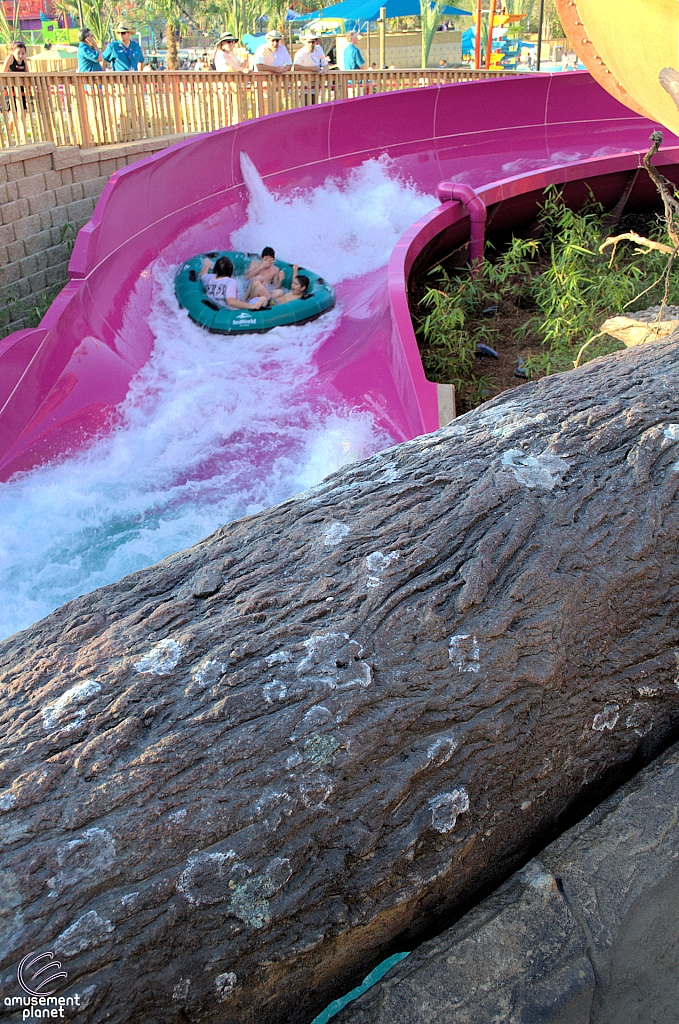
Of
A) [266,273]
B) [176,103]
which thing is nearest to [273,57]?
[176,103]

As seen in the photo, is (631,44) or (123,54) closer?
(631,44)

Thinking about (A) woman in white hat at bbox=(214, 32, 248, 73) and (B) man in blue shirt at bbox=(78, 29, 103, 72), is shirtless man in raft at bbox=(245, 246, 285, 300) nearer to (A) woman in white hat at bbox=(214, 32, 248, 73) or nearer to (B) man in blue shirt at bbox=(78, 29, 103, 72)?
(A) woman in white hat at bbox=(214, 32, 248, 73)

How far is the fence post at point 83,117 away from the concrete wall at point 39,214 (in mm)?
151

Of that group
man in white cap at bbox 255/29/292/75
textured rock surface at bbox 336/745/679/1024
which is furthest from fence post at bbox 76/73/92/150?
textured rock surface at bbox 336/745/679/1024

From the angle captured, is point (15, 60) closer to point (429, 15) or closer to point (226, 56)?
point (226, 56)

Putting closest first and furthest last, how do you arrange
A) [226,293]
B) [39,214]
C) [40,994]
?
[40,994], [226,293], [39,214]

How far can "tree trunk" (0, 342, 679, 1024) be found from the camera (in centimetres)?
104

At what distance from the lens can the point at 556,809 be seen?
1.39 m

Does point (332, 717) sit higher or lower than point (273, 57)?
lower

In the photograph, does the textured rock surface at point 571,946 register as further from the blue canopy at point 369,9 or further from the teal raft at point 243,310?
the blue canopy at point 369,9

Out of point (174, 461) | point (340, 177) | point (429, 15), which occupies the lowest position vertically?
point (174, 461)

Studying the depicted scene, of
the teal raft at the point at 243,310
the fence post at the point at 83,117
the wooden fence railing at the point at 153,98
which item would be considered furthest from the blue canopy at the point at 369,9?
the teal raft at the point at 243,310

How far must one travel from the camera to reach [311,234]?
287 inches

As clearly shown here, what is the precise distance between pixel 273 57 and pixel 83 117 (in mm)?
3175
